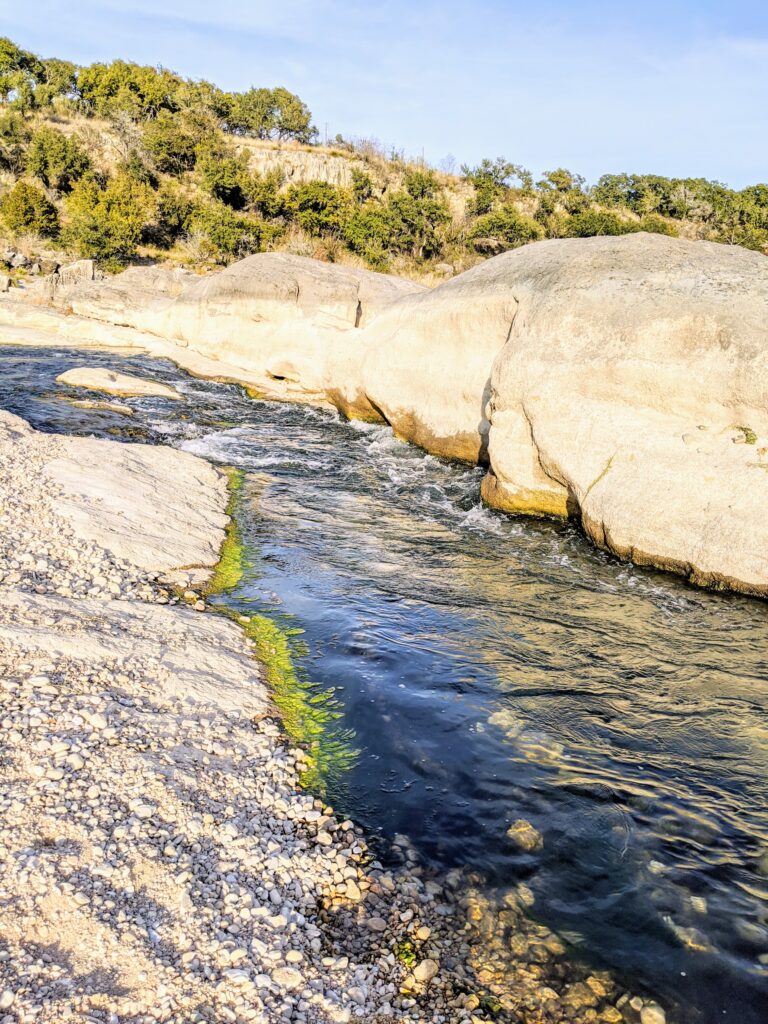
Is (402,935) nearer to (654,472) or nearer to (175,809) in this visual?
(175,809)

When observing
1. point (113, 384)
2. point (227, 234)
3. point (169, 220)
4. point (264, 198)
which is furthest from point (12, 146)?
point (113, 384)

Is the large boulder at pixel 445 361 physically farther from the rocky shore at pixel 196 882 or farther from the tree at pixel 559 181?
the tree at pixel 559 181

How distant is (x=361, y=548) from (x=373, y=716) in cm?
467

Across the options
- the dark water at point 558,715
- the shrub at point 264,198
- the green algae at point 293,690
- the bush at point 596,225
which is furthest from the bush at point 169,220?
the green algae at point 293,690

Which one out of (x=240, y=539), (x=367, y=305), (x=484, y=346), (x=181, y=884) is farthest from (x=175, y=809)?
(x=367, y=305)

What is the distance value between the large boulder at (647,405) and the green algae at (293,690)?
5.51 m

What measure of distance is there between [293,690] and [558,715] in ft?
8.63

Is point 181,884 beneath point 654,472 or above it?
beneath

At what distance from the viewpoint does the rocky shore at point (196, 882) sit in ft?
12.5

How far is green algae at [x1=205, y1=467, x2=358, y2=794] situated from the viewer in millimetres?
6160

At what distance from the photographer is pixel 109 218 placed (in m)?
44.9

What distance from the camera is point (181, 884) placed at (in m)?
4.39

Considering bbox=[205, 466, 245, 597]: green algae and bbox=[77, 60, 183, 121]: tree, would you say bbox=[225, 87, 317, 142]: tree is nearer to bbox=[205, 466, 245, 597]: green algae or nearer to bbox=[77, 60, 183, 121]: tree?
bbox=[77, 60, 183, 121]: tree

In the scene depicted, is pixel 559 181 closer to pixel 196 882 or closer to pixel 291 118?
pixel 291 118
